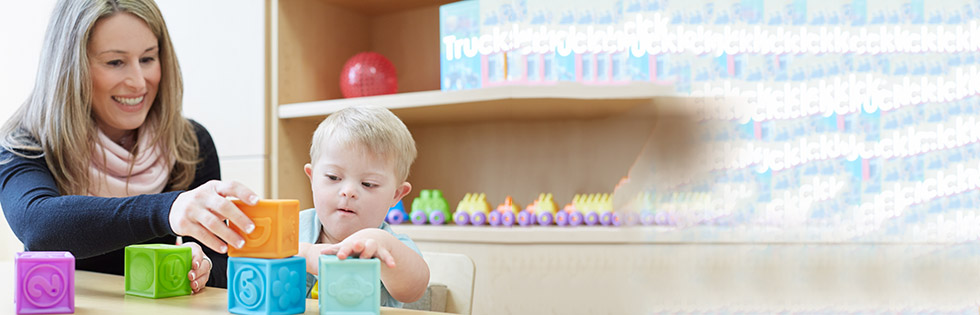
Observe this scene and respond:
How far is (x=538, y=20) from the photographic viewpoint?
72.8 inches

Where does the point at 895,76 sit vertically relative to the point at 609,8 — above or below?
below

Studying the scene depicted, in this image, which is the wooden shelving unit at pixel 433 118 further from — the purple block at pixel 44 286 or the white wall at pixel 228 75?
the purple block at pixel 44 286

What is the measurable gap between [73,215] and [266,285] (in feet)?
1.16

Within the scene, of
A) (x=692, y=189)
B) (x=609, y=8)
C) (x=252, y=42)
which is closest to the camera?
(x=692, y=189)

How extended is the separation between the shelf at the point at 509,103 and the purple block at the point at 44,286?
3.73 feet

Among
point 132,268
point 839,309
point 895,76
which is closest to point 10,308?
point 132,268

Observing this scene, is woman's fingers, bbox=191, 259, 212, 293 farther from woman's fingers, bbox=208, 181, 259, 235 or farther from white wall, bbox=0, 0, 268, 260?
white wall, bbox=0, 0, 268, 260

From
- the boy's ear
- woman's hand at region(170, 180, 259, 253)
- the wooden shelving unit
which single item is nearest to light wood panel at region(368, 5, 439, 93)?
the wooden shelving unit

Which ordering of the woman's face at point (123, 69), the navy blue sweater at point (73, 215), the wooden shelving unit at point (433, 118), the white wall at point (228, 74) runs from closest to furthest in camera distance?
the navy blue sweater at point (73, 215) → the woman's face at point (123, 69) → the wooden shelving unit at point (433, 118) → the white wall at point (228, 74)

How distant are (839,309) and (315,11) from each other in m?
1.62

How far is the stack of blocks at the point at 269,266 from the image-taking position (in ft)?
2.19

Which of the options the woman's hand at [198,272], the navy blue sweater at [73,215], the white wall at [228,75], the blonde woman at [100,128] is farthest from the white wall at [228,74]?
the woman's hand at [198,272]

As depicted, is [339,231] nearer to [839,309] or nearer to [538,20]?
[839,309]

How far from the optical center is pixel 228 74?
2.07 m
